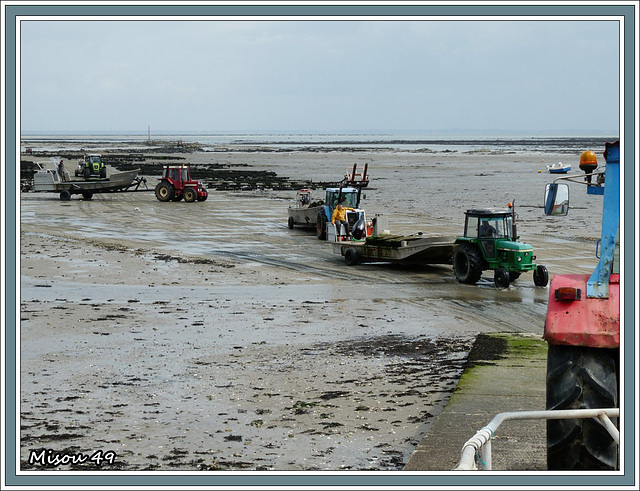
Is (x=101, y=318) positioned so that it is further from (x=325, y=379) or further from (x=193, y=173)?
(x=193, y=173)

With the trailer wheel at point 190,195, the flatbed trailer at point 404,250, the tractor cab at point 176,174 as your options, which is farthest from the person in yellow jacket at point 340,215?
the tractor cab at point 176,174

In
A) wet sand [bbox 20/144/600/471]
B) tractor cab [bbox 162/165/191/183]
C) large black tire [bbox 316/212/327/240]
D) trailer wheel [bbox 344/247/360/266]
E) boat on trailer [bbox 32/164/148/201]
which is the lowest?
wet sand [bbox 20/144/600/471]

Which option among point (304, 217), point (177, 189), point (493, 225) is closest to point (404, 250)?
point (493, 225)

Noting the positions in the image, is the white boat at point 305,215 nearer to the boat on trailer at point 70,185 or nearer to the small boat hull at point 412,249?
the small boat hull at point 412,249

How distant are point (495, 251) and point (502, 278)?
2.33 feet

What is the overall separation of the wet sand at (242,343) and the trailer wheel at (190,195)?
44.4 feet

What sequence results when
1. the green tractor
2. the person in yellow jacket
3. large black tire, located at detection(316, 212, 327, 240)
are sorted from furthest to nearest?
large black tire, located at detection(316, 212, 327, 240) < the person in yellow jacket < the green tractor

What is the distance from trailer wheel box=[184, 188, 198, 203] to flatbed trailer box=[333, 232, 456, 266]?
76.5ft

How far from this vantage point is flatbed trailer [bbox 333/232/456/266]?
2333 cm

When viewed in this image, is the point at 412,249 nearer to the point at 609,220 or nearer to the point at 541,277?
the point at 541,277

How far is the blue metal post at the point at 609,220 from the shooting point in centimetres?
693

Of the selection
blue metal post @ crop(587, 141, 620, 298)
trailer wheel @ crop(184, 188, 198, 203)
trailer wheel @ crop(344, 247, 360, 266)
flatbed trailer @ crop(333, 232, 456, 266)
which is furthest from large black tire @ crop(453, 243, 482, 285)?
trailer wheel @ crop(184, 188, 198, 203)

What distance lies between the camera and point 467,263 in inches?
850

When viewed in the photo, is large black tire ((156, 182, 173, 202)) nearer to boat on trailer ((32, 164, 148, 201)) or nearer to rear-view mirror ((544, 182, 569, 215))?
boat on trailer ((32, 164, 148, 201))
